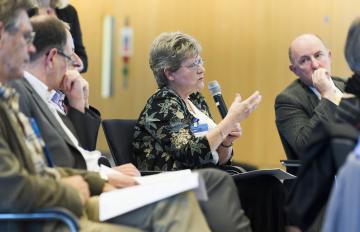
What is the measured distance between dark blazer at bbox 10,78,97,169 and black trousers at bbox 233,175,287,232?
1004 mm

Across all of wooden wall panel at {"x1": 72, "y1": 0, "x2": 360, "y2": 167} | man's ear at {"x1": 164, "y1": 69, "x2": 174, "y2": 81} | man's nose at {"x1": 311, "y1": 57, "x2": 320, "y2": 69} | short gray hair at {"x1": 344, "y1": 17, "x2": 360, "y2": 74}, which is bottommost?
wooden wall panel at {"x1": 72, "y1": 0, "x2": 360, "y2": 167}

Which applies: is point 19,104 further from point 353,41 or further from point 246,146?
point 246,146

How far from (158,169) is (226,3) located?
4684 mm

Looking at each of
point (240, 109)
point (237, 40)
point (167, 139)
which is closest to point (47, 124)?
point (167, 139)

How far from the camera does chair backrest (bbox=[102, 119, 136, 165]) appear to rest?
3.47 meters

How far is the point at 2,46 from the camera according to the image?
2445 millimetres

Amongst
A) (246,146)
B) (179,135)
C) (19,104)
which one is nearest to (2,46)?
(19,104)

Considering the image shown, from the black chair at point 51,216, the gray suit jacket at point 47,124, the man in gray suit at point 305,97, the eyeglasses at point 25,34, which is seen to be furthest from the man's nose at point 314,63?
the black chair at point 51,216

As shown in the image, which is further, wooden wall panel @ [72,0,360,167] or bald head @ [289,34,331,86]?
wooden wall panel @ [72,0,360,167]

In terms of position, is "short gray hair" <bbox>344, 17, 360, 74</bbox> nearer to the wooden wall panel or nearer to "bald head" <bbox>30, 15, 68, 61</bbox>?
"bald head" <bbox>30, 15, 68, 61</bbox>

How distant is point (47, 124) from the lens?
8.95ft

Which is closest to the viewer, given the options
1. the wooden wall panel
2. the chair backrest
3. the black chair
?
the black chair

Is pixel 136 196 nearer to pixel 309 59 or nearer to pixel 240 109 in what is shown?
pixel 240 109

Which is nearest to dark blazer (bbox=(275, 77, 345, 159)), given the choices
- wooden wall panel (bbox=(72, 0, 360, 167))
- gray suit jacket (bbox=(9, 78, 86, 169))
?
gray suit jacket (bbox=(9, 78, 86, 169))
